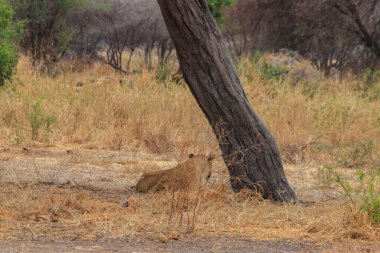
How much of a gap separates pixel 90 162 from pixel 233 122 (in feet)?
9.34

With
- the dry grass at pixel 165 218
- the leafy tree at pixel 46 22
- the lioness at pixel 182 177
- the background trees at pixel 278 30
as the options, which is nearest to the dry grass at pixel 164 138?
the dry grass at pixel 165 218

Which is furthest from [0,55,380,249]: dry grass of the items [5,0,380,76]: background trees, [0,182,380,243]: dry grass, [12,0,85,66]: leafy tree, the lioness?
[12,0,85,66]: leafy tree

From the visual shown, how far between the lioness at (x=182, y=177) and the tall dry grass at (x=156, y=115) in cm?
230

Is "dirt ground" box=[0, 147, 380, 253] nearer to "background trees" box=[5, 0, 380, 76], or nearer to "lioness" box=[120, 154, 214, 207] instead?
"lioness" box=[120, 154, 214, 207]

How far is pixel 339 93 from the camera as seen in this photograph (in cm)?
1567

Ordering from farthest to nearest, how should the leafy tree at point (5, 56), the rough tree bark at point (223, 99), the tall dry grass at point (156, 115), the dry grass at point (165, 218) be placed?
the leafy tree at point (5, 56) < the tall dry grass at point (156, 115) < the rough tree bark at point (223, 99) < the dry grass at point (165, 218)

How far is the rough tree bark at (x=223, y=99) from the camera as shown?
7.28m

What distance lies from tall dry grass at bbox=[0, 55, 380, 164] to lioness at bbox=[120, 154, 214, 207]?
230 cm

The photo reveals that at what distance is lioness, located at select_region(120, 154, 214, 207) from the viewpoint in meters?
7.43

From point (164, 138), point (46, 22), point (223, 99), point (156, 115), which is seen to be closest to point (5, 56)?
→ point (156, 115)

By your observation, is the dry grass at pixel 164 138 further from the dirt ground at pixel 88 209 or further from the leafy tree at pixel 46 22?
the leafy tree at pixel 46 22

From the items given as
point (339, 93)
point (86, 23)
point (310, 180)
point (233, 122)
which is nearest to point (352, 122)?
point (339, 93)

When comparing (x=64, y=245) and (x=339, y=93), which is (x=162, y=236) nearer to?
(x=64, y=245)

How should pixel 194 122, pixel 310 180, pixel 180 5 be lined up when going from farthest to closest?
1. pixel 194 122
2. pixel 310 180
3. pixel 180 5
